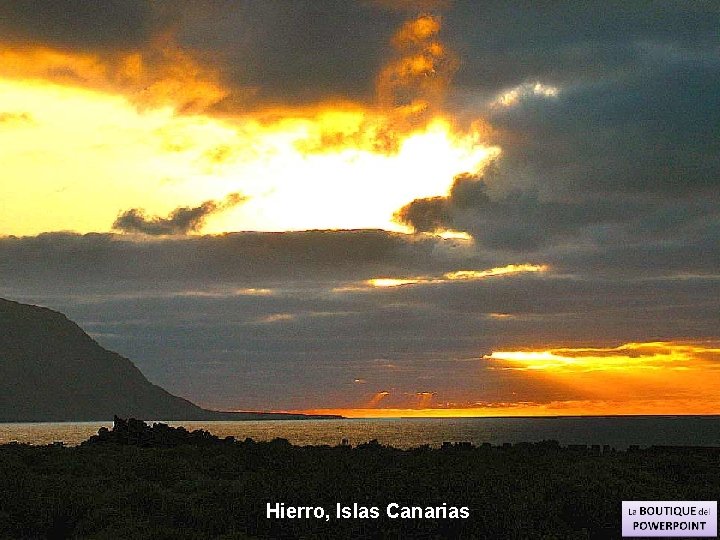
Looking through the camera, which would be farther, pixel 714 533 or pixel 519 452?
pixel 519 452

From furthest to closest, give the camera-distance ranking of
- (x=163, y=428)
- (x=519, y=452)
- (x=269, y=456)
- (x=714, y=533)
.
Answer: (x=163, y=428), (x=519, y=452), (x=269, y=456), (x=714, y=533)

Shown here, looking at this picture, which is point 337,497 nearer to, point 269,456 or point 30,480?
point 30,480

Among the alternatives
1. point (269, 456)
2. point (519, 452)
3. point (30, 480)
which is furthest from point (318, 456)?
point (30, 480)

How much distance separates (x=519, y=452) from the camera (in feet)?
153

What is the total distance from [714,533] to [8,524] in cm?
1783

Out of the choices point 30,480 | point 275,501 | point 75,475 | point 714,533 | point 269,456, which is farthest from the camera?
point 269,456

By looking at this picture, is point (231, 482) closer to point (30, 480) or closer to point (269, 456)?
point (30, 480)

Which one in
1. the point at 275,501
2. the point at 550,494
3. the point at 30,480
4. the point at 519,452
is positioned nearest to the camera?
the point at 275,501

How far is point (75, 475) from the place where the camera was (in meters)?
34.5

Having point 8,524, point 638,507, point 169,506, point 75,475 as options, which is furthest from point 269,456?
point 638,507

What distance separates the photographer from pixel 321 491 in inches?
1054

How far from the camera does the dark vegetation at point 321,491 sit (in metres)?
22.8

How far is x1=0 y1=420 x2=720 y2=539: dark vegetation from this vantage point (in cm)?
2277

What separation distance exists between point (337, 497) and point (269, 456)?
16.6 metres
